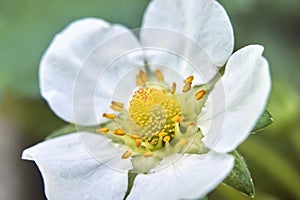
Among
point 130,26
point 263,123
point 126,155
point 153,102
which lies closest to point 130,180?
point 126,155

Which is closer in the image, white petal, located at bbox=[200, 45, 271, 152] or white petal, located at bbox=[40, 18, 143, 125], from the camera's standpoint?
white petal, located at bbox=[200, 45, 271, 152]

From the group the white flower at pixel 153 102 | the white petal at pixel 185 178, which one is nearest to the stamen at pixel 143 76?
the white flower at pixel 153 102

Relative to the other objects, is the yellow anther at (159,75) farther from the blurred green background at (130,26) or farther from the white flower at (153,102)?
the blurred green background at (130,26)

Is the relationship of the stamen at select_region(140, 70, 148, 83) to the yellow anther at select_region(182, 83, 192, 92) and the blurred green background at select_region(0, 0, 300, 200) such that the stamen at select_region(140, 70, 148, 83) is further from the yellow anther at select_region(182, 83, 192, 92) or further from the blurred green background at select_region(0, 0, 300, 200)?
the blurred green background at select_region(0, 0, 300, 200)

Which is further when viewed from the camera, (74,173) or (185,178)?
(74,173)

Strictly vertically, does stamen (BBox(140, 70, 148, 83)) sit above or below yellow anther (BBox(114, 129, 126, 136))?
above

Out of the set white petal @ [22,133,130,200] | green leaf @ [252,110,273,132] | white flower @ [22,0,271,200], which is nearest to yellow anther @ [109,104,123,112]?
white flower @ [22,0,271,200]

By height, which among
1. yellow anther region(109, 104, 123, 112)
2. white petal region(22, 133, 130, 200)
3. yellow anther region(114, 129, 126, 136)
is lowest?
white petal region(22, 133, 130, 200)

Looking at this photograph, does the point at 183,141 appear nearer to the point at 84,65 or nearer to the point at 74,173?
the point at 74,173
